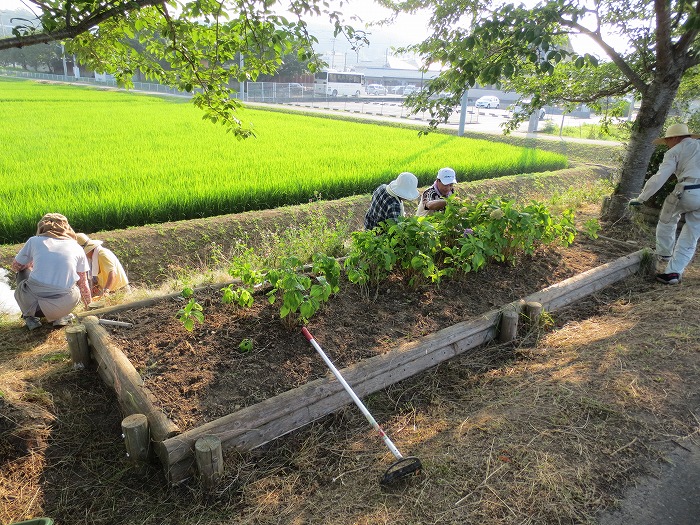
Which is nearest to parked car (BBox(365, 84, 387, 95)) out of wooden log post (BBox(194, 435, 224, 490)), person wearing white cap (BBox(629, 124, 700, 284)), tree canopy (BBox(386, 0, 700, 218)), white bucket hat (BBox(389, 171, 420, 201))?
tree canopy (BBox(386, 0, 700, 218))

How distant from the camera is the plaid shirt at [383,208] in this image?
4.66 metres

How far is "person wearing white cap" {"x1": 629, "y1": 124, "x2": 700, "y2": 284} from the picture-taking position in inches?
198

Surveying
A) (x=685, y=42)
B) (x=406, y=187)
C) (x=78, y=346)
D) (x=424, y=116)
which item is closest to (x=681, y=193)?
(x=685, y=42)

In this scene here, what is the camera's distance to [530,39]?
11.5ft

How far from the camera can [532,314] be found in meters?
4.05

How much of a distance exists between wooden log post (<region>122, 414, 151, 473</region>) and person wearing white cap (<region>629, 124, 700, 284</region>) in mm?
5165

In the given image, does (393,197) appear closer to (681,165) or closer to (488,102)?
(681,165)

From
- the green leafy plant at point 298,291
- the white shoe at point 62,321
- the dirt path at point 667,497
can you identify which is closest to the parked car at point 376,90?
the white shoe at point 62,321

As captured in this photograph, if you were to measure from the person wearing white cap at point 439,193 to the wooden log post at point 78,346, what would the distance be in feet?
11.6

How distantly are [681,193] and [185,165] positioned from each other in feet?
26.5

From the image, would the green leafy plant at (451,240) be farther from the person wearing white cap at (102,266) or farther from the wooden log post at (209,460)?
the person wearing white cap at (102,266)

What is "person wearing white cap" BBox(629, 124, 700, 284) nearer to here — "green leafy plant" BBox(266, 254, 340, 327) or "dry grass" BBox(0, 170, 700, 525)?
"dry grass" BBox(0, 170, 700, 525)

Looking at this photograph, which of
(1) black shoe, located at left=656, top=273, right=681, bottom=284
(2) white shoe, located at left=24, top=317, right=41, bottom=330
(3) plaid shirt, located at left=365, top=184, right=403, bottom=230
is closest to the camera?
(2) white shoe, located at left=24, top=317, right=41, bottom=330

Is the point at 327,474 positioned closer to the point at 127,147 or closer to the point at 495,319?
the point at 495,319
